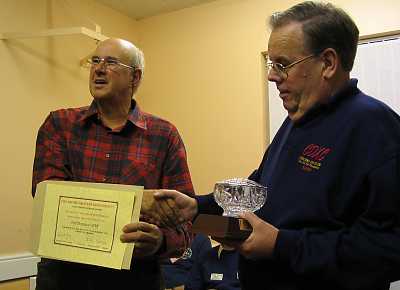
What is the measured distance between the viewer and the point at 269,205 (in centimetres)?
97

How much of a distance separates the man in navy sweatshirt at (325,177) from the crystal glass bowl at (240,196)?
27 mm

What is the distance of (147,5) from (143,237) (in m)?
2.81

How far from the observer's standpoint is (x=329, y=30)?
0.97m

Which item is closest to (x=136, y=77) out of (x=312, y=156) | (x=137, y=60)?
(x=137, y=60)

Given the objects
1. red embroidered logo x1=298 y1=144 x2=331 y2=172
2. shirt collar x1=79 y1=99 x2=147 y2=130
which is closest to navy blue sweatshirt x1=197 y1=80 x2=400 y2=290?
red embroidered logo x1=298 y1=144 x2=331 y2=172

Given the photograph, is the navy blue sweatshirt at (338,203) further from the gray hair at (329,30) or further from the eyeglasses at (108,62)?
the eyeglasses at (108,62)

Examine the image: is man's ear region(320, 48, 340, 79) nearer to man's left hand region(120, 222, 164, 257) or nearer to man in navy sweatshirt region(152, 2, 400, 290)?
man in navy sweatshirt region(152, 2, 400, 290)

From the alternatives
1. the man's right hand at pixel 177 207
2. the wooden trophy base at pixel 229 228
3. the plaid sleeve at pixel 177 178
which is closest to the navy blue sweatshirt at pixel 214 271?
the plaid sleeve at pixel 177 178

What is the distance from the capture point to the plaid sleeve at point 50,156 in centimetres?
133

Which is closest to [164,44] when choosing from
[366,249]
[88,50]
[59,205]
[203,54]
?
[203,54]

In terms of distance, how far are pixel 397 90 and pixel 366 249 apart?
2203 millimetres

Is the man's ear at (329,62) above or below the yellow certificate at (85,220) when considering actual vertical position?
above

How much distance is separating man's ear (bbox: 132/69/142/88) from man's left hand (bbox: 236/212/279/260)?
86 cm

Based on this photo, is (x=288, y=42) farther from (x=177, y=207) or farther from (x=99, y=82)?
(x=99, y=82)
